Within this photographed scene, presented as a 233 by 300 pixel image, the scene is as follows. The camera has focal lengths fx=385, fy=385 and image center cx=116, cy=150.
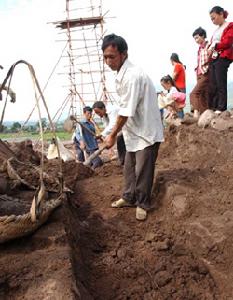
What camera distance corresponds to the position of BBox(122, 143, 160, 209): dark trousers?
4008 mm

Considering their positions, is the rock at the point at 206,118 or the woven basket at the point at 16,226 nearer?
the woven basket at the point at 16,226

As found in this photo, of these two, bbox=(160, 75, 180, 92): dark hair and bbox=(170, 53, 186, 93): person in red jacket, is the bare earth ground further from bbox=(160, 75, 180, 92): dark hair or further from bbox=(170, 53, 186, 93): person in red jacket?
bbox=(170, 53, 186, 93): person in red jacket

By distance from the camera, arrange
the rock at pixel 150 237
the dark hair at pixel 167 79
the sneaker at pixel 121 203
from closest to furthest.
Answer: the rock at pixel 150 237
the sneaker at pixel 121 203
the dark hair at pixel 167 79

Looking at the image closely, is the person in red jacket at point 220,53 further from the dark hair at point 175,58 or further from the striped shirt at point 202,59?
the dark hair at point 175,58

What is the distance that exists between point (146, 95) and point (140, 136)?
1.39 feet

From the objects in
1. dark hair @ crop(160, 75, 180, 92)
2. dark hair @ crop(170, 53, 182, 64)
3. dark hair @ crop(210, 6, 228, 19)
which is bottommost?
dark hair @ crop(160, 75, 180, 92)

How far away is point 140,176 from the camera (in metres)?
4.07

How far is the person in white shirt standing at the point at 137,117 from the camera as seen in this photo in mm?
3736

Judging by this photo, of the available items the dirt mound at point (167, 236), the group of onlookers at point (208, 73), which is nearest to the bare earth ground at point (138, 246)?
the dirt mound at point (167, 236)

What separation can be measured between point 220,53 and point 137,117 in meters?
2.91

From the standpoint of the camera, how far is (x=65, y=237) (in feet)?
9.98

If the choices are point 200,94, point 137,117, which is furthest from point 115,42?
point 200,94

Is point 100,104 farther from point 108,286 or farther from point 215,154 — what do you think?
point 108,286

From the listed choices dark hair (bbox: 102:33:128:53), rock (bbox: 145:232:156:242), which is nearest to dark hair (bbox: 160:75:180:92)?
dark hair (bbox: 102:33:128:53)
